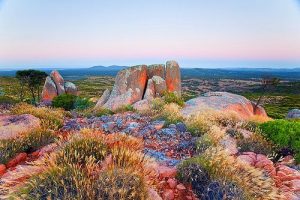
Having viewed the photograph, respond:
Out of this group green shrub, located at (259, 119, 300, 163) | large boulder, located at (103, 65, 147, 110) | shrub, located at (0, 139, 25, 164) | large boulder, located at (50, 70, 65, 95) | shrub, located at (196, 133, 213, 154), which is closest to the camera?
shrub, located at (0, 139, 25, 164)

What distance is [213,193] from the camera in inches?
252

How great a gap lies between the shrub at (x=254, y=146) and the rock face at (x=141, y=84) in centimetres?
2262

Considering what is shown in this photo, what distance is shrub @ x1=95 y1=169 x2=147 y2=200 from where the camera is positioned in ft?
16.8

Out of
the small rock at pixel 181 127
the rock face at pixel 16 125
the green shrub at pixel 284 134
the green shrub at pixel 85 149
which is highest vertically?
the green shrub at pixel 85 149

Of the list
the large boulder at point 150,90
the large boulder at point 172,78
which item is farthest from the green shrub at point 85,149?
the large boulder at point 172,78

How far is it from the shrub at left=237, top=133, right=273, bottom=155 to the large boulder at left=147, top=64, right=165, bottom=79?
27.6 metres

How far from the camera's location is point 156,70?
38719mm

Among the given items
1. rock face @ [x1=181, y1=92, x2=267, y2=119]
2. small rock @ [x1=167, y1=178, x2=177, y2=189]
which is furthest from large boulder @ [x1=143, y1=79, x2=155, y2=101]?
small rock @ [x1=167, y1=178, x2=177, y2=189]

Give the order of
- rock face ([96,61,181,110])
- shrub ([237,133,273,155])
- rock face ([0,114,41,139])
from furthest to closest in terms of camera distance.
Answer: rock face ([96,61,181,110]) → shrub ([237,133,273,155]) → rock face ([0,114,41,139])

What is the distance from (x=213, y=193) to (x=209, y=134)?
3.65 m

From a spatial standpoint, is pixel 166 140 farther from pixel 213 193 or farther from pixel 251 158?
pixel 213 193

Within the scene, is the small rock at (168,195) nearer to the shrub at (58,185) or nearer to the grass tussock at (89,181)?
the grass tussock at (89,181)

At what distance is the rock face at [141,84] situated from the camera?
112ft

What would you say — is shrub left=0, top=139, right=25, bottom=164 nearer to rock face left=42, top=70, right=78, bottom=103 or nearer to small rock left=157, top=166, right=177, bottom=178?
small rock left=157, top=166, right=177, bottom=178
